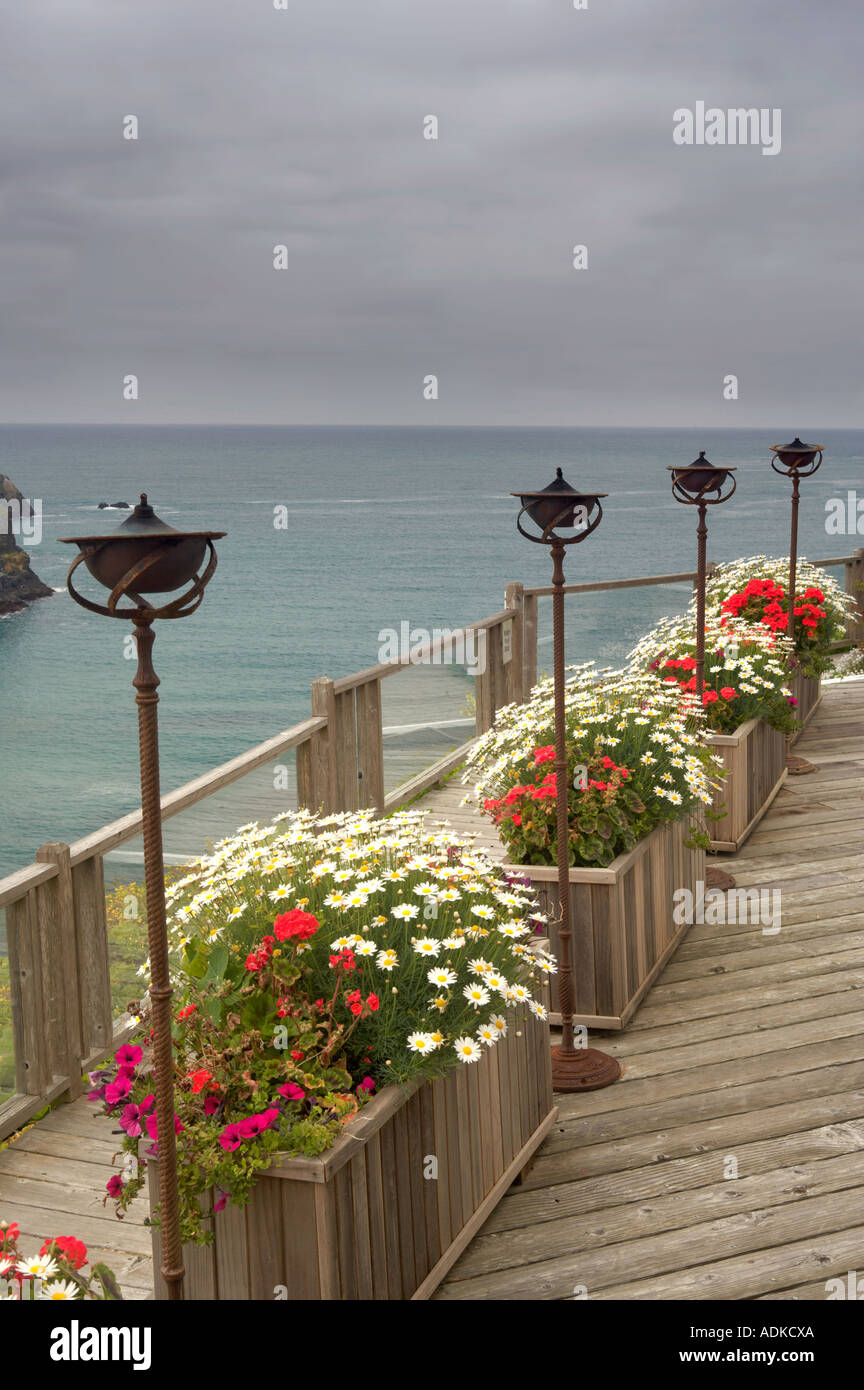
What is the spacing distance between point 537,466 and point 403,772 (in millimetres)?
103538

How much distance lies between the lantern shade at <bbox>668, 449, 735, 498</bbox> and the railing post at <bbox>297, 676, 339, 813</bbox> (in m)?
1.89

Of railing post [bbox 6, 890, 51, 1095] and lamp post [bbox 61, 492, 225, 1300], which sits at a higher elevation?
lamp post [bbox 61, 492, 225, 1300]

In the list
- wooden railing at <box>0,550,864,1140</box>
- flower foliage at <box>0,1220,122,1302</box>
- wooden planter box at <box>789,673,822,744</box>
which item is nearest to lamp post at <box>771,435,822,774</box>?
wooden planter box at <box>789,673,822,744</box>

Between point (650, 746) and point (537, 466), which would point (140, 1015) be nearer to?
point (650, 746)

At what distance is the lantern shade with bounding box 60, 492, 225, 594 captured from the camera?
187cm

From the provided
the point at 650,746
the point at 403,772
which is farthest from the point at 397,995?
the point at 403,772

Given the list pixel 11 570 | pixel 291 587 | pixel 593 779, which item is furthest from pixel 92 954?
pixel 291 587

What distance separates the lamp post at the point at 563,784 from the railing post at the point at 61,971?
1.52 metres

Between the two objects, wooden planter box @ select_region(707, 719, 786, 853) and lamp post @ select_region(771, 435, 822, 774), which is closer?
wooden planter box @ select_region(707, 719, 786, 853)

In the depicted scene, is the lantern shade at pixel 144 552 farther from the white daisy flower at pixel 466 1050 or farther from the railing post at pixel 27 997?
the railing post at pixel 27 997

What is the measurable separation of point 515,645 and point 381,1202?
18.2ft

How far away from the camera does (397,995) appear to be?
2.64m

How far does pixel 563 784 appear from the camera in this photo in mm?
3857

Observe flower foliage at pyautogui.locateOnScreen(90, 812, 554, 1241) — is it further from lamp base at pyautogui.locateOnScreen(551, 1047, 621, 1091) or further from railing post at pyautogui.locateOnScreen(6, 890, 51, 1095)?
lamp base at pyautogui.locateOnScreen(551, 1047, 621, 1091)
